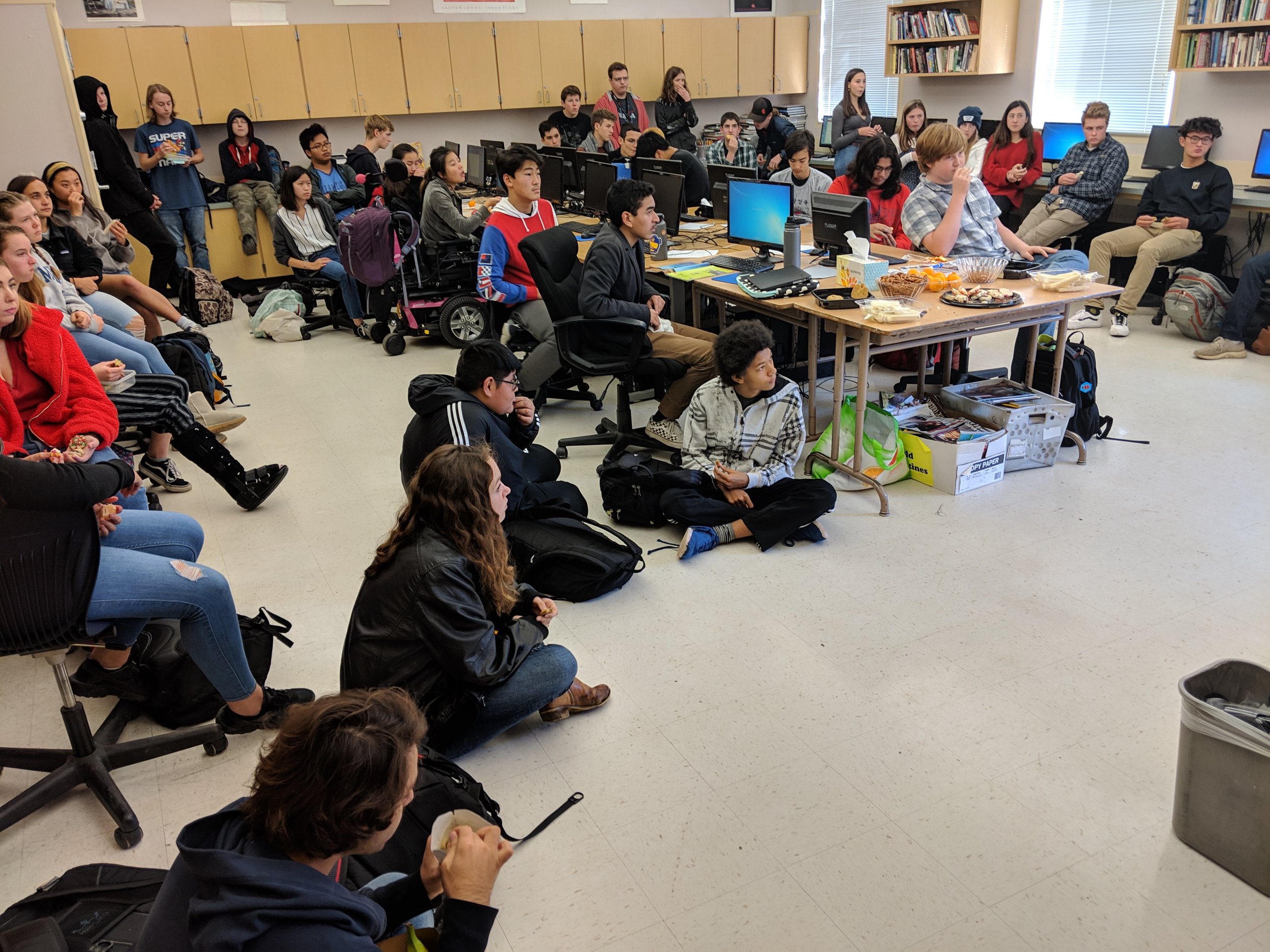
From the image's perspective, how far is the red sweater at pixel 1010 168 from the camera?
7.44 metres

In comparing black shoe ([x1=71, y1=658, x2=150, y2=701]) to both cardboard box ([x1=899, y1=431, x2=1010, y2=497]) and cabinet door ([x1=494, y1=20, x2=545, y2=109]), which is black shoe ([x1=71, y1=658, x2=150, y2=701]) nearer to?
cardboard box ([x1=899, y1=431, x2=1010, y2=497])

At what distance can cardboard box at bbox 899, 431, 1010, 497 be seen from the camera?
3.80m

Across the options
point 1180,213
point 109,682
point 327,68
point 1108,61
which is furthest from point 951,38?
point 109,682

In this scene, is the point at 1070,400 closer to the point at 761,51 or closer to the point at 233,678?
the point at 233,678

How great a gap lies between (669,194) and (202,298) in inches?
147

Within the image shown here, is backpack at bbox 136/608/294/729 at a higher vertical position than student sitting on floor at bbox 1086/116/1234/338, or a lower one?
lower

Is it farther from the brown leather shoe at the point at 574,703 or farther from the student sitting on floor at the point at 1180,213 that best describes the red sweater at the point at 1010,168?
the brown leather shoe at the point at 574,703

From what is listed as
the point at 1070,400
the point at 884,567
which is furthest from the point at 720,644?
the point at 1070,400

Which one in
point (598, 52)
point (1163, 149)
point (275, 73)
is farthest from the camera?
point (598, 52)

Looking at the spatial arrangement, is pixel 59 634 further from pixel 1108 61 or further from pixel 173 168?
pixel 1108 61

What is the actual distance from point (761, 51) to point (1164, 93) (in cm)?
455

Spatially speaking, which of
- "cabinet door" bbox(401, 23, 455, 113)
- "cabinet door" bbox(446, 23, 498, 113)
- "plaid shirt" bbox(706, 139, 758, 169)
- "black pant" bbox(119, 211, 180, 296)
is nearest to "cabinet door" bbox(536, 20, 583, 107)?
"cabinet door" bbox(446, 23, 498, 113)

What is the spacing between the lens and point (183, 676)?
2.64 meters

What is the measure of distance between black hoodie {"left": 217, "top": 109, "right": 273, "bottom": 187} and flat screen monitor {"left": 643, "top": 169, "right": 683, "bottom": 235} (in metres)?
4.32
